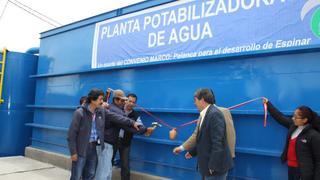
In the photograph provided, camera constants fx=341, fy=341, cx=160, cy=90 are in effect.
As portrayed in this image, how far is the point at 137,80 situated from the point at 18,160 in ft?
13.3

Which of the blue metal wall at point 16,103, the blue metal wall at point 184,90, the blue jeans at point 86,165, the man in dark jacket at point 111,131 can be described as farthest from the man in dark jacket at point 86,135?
the blue metal wall at point 16,103

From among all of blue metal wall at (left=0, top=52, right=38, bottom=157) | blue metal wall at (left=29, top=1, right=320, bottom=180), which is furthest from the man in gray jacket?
blue metal wall at (left=0, top=52, right=38, bottom=157)

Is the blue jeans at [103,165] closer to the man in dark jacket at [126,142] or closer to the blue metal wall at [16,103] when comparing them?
the man in dark jacket at [126,142]

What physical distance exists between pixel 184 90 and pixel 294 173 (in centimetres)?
214

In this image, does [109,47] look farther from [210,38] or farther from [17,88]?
[17,88]

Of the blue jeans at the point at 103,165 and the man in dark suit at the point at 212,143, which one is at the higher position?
the man in dark suit at the point at 212,143

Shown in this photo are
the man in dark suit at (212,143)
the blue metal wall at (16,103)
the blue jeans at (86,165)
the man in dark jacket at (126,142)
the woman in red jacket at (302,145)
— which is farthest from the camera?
the blue metal wall at (16,103)

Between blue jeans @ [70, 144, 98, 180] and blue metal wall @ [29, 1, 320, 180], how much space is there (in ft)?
3.73

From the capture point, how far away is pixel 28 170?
7070 millimetres

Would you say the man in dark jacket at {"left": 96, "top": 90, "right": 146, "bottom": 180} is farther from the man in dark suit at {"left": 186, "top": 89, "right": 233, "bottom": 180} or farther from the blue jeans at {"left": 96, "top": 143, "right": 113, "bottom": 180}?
the man in dark suit at {"left": 186, "top": 89, "right": 233, "bottom": 180}

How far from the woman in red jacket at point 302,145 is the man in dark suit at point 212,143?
667 millimetres

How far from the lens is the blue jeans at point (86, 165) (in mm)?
4746

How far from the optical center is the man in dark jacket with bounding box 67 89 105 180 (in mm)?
4637

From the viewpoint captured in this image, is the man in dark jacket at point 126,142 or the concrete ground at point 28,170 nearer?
the man in dark jacket at point 126,142
